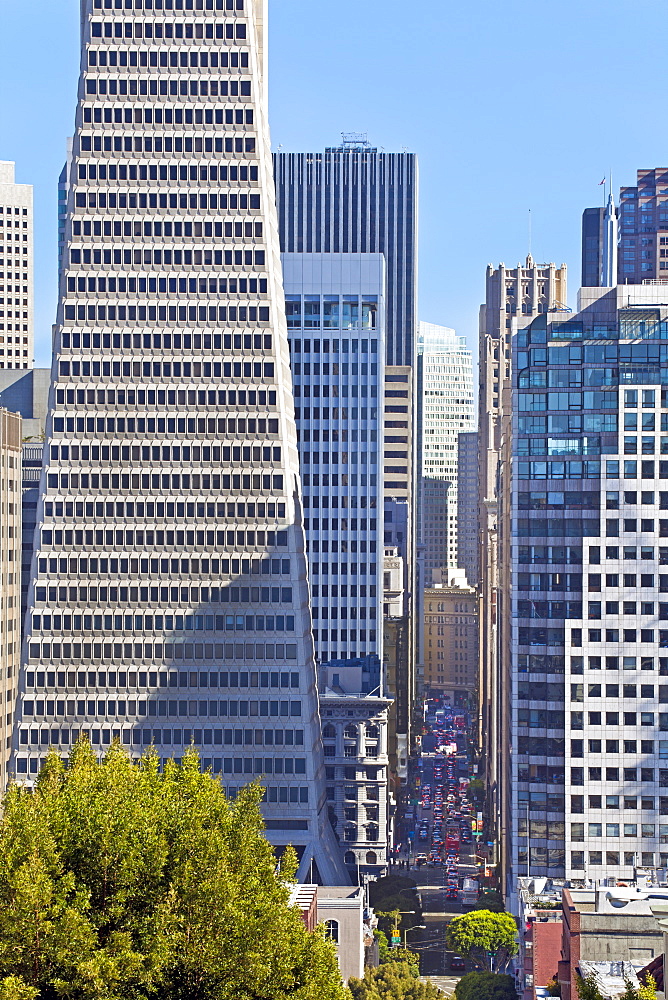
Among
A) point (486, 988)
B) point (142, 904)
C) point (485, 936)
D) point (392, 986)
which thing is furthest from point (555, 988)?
point (142, 904)

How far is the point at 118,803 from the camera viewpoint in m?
Result: 65.2

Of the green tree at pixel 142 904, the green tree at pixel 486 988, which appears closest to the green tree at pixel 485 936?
the green tree at pixel 486 988

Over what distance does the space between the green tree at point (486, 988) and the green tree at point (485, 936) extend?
14469 millimetres

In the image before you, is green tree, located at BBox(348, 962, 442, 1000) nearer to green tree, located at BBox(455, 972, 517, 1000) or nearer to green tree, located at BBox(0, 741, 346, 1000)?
green tree, located at BBox(455, 972, 517, 1000)

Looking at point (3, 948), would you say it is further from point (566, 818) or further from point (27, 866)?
point (566, 818)

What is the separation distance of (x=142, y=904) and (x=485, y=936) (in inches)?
5434

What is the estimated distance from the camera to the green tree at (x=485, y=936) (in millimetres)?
193250

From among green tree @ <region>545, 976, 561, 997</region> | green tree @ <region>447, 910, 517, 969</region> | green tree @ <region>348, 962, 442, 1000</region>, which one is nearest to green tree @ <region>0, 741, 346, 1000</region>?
green tree @ <region>545, 976, 561, 997</region>

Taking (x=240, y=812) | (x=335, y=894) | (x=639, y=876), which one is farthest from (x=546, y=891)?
(x=240, y=812)

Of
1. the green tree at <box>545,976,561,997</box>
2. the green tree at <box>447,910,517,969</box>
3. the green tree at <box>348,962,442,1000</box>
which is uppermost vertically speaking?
the green tree at <box>545,976,561,997</box>

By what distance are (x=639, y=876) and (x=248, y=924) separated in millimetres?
133862

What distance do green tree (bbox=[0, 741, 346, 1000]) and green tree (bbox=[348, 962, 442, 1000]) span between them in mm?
86350

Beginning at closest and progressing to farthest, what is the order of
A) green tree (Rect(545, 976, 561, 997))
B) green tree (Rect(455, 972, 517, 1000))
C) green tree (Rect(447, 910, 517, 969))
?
green tree (Rect(545, 976, 561, 997)), green tree (Rect(455, 972, 517, 1000)), green tree (Rect(447, 910, 517, 969))

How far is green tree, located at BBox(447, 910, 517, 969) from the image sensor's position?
A: 19325 centimetres
